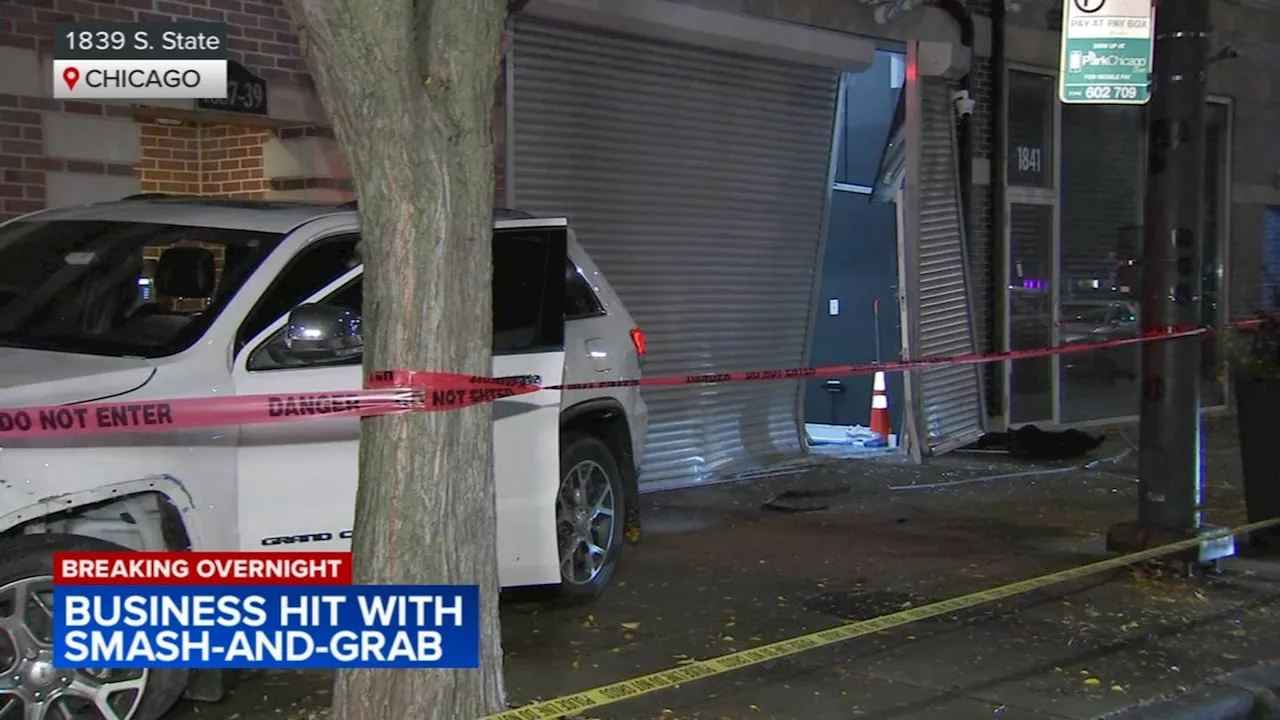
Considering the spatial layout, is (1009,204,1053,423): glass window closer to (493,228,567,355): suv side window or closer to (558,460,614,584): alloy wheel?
(558,460,614,584): alloy wheel

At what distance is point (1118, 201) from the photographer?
52.1 feet

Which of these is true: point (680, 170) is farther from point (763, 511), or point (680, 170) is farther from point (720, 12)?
point (763, 511)

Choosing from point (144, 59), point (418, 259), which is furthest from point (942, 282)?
point (418, 259)

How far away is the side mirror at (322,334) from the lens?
16.5 feet

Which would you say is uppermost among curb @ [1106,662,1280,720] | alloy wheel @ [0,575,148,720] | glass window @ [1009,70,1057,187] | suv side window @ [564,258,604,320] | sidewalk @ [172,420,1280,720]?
glass window @ [1009,70,1057,187]

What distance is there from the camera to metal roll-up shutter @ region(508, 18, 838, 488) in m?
10.3

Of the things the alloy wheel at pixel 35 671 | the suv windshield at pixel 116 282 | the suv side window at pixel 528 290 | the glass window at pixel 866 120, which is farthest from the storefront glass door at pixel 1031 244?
the alloy wheel at pixel 35 671

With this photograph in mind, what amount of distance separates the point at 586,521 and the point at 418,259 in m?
3.11

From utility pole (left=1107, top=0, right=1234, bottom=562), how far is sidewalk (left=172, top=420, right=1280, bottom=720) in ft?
1.57

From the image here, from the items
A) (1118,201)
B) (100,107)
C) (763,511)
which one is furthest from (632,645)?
(1118,201)

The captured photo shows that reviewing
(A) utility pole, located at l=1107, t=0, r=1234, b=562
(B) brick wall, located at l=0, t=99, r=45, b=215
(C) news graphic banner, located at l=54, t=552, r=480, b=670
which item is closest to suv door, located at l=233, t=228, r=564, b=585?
(C) news graphic banner, located at l=54, t=552, r=480, b=670

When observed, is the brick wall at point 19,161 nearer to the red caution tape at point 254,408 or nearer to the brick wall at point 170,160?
the brick wall at point 170,160

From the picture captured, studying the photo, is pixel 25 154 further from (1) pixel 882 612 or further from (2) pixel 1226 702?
(2) pixel 1226 702

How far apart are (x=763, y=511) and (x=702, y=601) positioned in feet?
9.46
